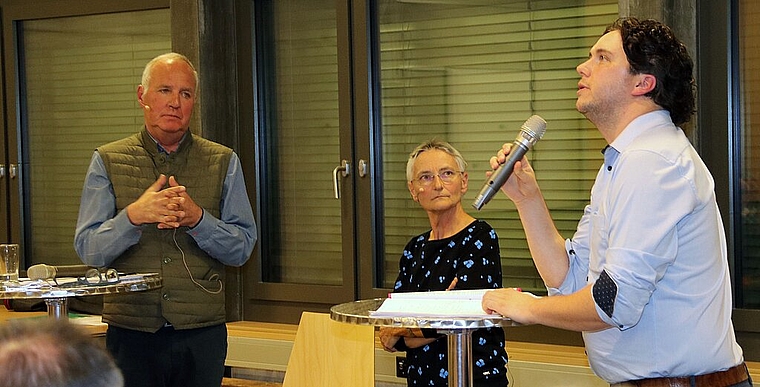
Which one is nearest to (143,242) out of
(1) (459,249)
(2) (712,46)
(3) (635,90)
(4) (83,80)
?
(1) (459,249)

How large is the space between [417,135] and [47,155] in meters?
2.40

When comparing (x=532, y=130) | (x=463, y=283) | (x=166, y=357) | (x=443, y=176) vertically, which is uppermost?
(x=532, y=130)

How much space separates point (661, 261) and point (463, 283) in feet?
3.36

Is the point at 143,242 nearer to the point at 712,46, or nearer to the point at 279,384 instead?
the point at 279,384

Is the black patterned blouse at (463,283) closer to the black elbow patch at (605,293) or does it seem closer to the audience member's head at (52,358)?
the black elbow patch at (605,293)

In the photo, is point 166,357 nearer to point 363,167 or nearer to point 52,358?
point 363,167

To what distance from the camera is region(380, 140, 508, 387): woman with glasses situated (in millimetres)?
3262

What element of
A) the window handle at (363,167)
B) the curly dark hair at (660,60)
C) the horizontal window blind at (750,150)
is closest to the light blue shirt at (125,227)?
the curly dark hair at (660,60)

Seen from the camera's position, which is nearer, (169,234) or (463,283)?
(463,283)

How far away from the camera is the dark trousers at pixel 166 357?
11.0 ft

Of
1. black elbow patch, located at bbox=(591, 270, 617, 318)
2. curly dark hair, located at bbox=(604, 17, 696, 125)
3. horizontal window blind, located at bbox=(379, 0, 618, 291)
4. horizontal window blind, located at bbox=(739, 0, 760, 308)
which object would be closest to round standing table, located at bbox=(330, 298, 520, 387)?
black elbow patch, located at bbox=(591, 270, 617, 318)

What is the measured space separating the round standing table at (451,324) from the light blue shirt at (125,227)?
78 cm

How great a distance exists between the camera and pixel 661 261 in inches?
90.6

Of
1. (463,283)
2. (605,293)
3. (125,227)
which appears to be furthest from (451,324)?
(125,227)
